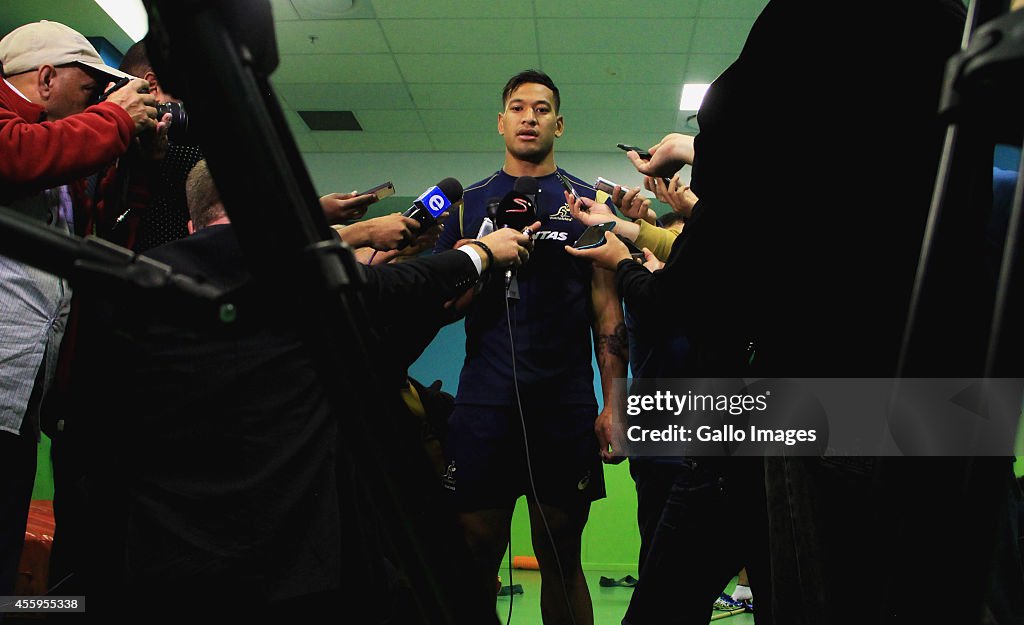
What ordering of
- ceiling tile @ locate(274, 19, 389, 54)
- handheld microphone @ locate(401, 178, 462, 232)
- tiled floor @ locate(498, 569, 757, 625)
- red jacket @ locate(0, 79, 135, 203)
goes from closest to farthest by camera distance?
red jacket @ locate(0, 79, 135, 203) → handheld microphone @ locate(401, 178, 462, 232) → tiled floor @ locate(498, 569, 757, 625) → ceiling tile @ locate(274, 19, 389, 54)

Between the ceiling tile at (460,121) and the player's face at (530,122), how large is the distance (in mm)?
3592

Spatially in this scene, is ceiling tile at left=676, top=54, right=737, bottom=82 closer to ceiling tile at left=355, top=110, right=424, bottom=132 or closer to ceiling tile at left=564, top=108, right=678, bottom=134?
ceiling tile at left=564, top=108, right=678, bottom=134

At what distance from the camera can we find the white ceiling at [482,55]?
14.9 ft

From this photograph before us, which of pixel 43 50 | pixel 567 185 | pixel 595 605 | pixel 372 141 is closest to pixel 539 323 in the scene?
pixel 567 185

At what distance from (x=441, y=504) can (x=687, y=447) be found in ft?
3.74

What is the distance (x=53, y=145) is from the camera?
4.76ft

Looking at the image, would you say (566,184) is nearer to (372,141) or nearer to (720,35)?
(720,35)

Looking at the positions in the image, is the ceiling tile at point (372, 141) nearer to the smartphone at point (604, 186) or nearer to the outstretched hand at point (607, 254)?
the smartphone at point (604, 186)

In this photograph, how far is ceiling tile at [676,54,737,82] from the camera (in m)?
5.09

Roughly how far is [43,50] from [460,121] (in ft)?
15.4

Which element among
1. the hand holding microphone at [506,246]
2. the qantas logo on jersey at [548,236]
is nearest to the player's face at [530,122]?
the qantas logo on jersey at [548,236]

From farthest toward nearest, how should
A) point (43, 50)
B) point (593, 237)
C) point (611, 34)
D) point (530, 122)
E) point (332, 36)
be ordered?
point (332, 36) < point (611, 34) < point (530, 122) < point (593, 237) < point (43, 50)

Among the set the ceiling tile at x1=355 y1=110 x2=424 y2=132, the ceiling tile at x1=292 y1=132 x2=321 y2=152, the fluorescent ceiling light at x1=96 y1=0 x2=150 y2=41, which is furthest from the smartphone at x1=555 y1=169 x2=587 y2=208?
the ceiling tile at x1=292 y1=132 x2=321 y2=152

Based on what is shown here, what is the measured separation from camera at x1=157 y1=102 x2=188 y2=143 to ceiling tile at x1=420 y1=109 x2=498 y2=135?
4.33 m
